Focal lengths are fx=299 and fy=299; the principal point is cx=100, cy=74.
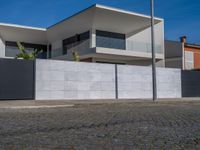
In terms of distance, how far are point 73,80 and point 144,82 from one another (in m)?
6.31

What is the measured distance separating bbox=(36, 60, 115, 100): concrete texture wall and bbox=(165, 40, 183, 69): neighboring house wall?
18186mm

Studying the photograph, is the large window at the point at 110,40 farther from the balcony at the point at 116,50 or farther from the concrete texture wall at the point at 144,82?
the concrete texture wall at the point at 144,82

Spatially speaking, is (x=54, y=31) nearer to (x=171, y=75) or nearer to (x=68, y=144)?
(x=171, y=75)

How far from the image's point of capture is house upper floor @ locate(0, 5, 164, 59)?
29.1 meters

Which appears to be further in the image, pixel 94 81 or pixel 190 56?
pixel 190 56

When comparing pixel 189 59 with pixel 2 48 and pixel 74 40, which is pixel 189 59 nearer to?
pixel 74 40

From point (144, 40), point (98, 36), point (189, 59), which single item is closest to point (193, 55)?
point (189, 59)

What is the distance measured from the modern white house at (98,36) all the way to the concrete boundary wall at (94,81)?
6.18 meters

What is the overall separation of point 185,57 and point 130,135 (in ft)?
107

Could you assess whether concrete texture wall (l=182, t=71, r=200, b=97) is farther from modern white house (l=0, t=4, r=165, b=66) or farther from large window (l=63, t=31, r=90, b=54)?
large window (l=63, t=31, r=90, b=54)

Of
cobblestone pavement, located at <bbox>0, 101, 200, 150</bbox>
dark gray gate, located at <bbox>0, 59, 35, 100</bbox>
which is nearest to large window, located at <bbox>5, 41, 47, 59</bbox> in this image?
dark gray gate, located at <bbox>0, 59, 35, 100</bbox>

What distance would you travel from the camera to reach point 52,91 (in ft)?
61.9

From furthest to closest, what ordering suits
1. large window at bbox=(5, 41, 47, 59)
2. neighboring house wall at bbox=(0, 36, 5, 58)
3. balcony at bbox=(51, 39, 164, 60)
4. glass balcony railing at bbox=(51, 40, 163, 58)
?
large window at bbox=(5, 41, 47, 59), neighboring house wall at bbox=(0, 36, 5, 58), glass balcony railing at bbox=(51, 40, 163, 58), balcony at bbox=(51, 39, 164, 60)

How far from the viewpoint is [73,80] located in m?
19.8
